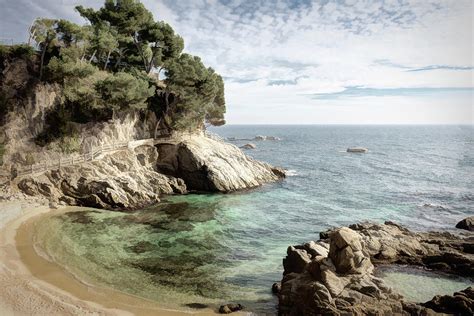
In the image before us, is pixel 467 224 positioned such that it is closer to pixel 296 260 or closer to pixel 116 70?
pixel 296 260

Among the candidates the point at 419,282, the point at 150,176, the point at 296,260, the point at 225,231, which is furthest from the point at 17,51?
the point at 419,282

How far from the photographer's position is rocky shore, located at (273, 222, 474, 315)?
15.5 metres

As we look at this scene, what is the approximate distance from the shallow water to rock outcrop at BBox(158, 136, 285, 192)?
2666cm

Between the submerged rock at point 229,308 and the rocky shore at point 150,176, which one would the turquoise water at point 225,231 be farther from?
the rocky shore at point 150,176

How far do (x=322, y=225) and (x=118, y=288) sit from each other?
21345 millimetres

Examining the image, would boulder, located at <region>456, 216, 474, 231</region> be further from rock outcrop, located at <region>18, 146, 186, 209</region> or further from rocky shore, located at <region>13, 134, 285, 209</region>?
rock outcrop, located at <region>18, 146, 186, 209</region>

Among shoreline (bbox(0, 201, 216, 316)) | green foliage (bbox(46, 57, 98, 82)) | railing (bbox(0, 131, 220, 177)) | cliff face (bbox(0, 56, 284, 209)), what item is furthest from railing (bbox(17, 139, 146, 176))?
shoreline (bbox(0, 201, 216, 316))

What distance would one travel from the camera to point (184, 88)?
48844 millimetres

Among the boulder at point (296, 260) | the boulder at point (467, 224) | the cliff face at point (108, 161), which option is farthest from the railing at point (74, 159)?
the boulder at point (467, 224)

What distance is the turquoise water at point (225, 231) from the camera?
790 inches

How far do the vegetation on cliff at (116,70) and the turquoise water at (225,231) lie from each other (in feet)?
45.3

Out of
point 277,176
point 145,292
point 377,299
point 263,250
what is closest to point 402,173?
point 277,176

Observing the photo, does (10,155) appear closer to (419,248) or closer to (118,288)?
(118,288)

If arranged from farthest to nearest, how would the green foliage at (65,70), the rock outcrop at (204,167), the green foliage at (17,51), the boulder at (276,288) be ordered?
the rock outcrop at (204,167) < the green foliage at (17,51) < the green foliage at (65,70) < the boulder at (276,288)
